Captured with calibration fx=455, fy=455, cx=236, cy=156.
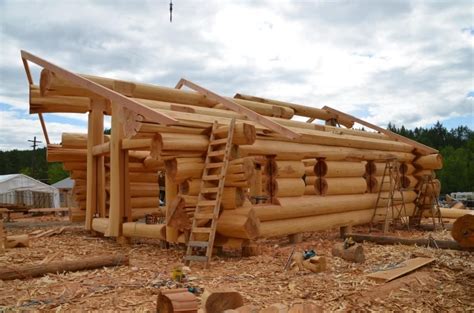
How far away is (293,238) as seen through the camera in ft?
34.4

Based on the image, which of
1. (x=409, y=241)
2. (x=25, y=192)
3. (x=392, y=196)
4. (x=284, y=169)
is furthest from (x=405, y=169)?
(x=25, y=192)

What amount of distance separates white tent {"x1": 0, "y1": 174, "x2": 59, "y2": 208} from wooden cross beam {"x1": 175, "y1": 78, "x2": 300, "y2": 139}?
72.9 ft

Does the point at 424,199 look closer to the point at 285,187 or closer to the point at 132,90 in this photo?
the point at 285,187

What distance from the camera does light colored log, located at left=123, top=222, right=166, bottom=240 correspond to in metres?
9.34

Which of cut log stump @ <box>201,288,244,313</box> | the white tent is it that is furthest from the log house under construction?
the white tent

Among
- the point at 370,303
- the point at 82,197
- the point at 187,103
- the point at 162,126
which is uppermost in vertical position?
the point at 187,103

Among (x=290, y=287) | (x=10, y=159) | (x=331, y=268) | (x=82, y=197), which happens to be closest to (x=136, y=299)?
(x=290, y=287)

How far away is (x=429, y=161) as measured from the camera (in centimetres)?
1476

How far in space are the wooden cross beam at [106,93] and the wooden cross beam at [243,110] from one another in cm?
→ 249

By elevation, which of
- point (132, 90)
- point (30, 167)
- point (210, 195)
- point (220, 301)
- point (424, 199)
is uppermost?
point (132, 90)

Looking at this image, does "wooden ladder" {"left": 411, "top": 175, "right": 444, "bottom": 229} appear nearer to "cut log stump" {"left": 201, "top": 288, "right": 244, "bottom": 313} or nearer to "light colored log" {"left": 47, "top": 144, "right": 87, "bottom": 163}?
"light colored log" {"left": 47, "top": 144, "right": 87, "bottom": 163}

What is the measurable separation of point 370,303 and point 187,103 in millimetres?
7049

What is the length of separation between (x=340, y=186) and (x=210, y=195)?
179 inches

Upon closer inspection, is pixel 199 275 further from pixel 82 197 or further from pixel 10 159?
pixel 10 159
